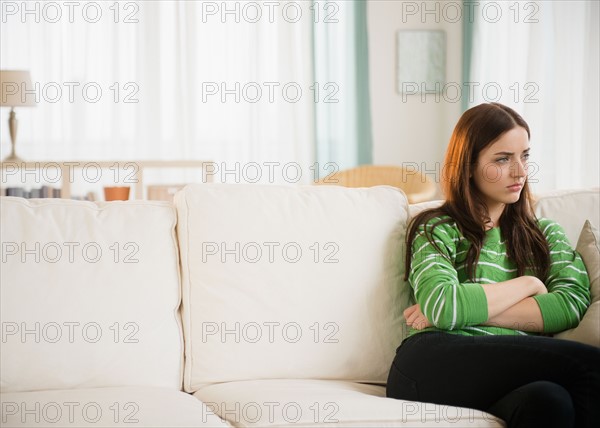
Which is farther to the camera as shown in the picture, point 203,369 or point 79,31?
point 79,31

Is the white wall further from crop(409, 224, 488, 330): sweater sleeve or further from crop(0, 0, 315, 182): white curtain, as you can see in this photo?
crop(409, 224, 488, 330): sweater sleeve

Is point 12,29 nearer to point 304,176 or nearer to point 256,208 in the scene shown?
point 304,176

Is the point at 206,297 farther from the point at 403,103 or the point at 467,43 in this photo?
the point at 403,103

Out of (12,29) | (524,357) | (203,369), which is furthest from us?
(12,29)

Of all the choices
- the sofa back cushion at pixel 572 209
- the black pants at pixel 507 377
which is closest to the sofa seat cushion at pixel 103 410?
the black pants at pixel 507 377

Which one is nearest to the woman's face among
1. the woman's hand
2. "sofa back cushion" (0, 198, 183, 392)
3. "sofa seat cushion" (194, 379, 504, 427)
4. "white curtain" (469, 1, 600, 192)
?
the woman's hand

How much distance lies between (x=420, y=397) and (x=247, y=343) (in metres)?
0.46

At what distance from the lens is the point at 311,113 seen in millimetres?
5953

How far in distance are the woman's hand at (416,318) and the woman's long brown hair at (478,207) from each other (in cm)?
13

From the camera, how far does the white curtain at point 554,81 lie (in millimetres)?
4168

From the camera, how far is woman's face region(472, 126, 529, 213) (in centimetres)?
211

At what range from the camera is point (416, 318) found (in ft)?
6.63

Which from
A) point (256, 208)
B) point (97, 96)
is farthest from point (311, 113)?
point (256, 208)

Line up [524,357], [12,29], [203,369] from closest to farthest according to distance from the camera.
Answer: [524,357]
[203,369]
[12,29]
